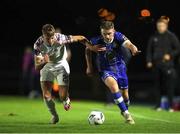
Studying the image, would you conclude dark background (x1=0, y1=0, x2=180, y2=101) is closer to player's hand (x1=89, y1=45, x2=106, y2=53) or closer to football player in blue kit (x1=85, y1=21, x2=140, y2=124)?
football player in blue kit (x1=85, y1=21, x2=140, y2=124)

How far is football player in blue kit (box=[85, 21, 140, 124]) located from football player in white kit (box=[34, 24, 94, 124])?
0.44 metres

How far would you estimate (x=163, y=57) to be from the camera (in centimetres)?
1995

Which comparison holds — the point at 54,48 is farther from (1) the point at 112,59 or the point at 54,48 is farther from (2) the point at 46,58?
(1) the point at 112,59

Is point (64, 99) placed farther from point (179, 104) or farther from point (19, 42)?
point (19, 42)

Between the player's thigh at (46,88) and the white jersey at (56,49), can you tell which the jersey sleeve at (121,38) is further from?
the player's thigh at (46,88)

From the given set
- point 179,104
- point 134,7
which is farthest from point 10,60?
point 179,104

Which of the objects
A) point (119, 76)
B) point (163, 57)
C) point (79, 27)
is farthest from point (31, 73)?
point (119, 76)

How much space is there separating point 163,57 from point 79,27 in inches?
468

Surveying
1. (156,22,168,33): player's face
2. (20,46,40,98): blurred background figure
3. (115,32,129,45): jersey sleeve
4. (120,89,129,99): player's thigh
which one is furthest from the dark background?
(115,32,129,45): jersey sleeve

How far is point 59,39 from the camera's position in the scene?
1463 centimetres

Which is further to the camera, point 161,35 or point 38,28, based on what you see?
point 38,28

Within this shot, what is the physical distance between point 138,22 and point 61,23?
328 inches

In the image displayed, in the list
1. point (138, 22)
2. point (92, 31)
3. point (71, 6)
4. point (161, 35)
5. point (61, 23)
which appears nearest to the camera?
point (161, 35)

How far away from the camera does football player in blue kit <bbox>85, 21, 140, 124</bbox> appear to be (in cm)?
1445
